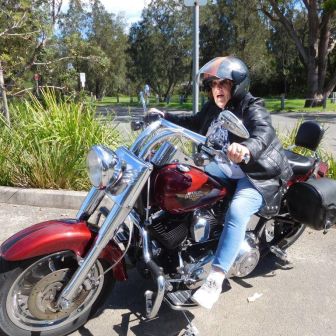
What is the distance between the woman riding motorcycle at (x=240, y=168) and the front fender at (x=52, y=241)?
0.72m

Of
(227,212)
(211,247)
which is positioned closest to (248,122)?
(227,212)

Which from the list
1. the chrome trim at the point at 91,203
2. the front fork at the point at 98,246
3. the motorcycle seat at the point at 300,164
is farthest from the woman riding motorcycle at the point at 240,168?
the chrome trim at the point at 91,203

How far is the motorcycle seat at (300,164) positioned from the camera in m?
3.46

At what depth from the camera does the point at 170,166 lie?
8.64 feet

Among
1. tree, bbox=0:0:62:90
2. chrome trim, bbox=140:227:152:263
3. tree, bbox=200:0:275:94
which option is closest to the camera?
chrome trim, bbox=140:227:152:263

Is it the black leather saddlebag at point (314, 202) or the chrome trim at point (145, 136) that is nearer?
the chrome trim at point (145, 136)

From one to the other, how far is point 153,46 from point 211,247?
101 ft

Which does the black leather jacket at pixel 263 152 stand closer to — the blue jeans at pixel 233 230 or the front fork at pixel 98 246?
the blue jeans at pixel 233 230

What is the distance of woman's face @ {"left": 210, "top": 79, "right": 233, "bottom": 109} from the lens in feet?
9.11

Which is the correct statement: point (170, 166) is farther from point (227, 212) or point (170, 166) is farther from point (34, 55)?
point (34, 55)

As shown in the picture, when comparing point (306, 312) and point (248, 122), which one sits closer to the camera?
point (248, 122)

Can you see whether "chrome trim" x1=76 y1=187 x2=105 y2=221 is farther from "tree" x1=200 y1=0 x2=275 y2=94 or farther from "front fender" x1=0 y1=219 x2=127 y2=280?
"tree" x1=200 y1=0 x2=275 y2=94

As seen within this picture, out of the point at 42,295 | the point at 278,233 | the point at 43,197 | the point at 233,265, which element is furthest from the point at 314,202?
the point at 43,197

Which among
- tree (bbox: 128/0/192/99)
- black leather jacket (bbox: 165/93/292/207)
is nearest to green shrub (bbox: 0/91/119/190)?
black leather jacket (bbox: 165/93/292/207)
